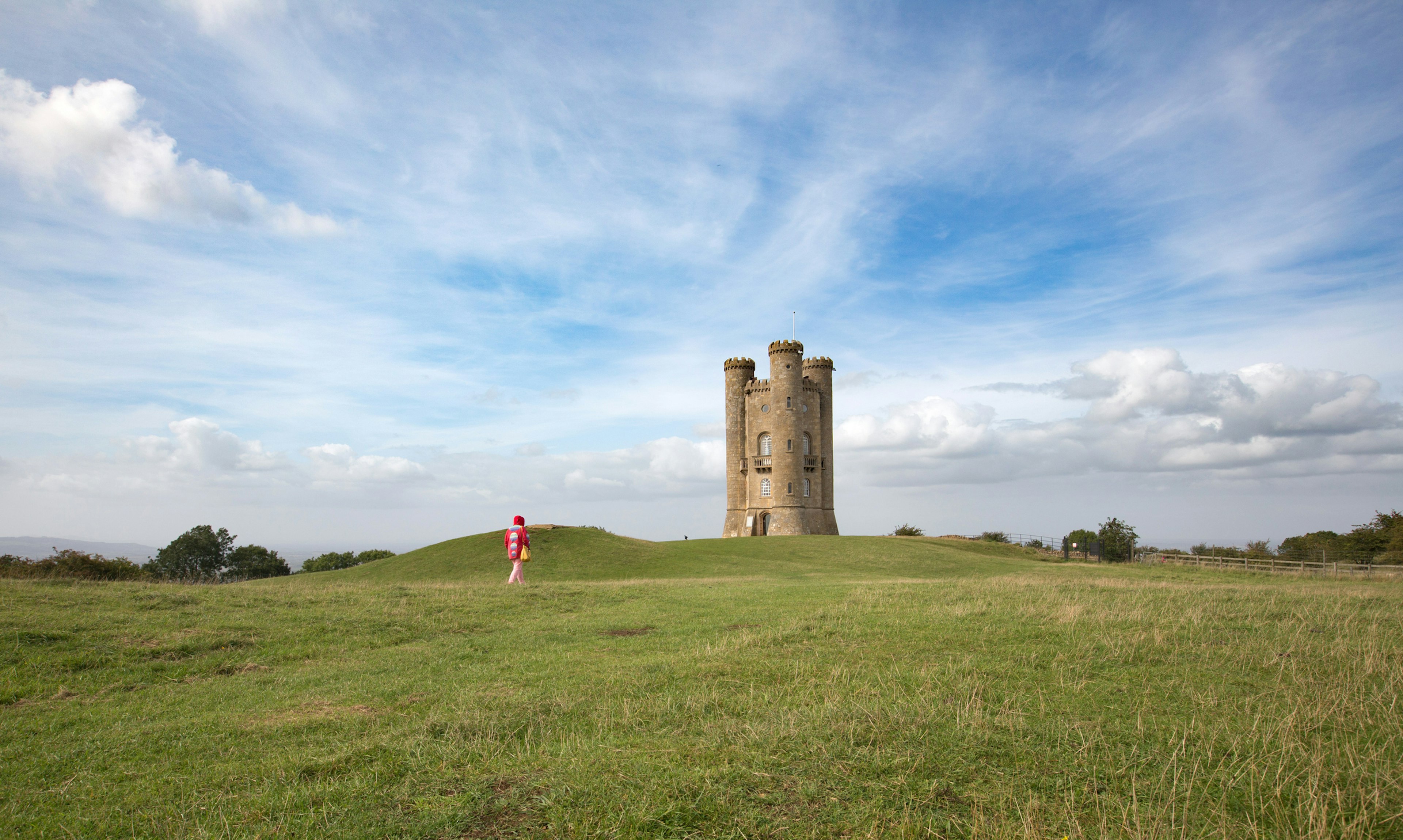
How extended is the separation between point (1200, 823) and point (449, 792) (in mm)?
5277

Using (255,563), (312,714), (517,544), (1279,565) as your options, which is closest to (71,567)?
(517,544)

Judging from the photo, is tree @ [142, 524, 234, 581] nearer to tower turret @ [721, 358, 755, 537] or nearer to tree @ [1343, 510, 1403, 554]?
tower turret @ [721, 358, 755, 537]

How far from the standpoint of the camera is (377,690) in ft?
29.8

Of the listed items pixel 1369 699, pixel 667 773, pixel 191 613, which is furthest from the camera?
pixel 191 613

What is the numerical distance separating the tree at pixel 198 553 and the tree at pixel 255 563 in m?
0.52

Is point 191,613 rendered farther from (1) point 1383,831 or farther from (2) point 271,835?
(1) point 1383,831

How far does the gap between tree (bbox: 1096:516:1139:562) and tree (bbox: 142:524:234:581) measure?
56554 mm

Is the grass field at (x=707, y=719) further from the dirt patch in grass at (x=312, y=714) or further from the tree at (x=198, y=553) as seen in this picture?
the tree at (x=198, y=553)

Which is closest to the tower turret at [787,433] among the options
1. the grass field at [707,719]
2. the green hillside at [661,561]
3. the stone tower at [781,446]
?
the stone tower at [781,446]

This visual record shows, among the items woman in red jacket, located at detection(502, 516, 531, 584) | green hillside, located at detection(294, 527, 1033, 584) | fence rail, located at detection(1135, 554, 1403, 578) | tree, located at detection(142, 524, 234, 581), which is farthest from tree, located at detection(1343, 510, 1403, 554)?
tree, located at detection(142, 524, 234, 581)

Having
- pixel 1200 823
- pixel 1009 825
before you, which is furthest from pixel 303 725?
pixel 1200 823

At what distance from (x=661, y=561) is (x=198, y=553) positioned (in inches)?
1219

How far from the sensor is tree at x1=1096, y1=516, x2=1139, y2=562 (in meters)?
48.0

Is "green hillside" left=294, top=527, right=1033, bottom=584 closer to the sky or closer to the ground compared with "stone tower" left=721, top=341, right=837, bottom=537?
closer to the ground
